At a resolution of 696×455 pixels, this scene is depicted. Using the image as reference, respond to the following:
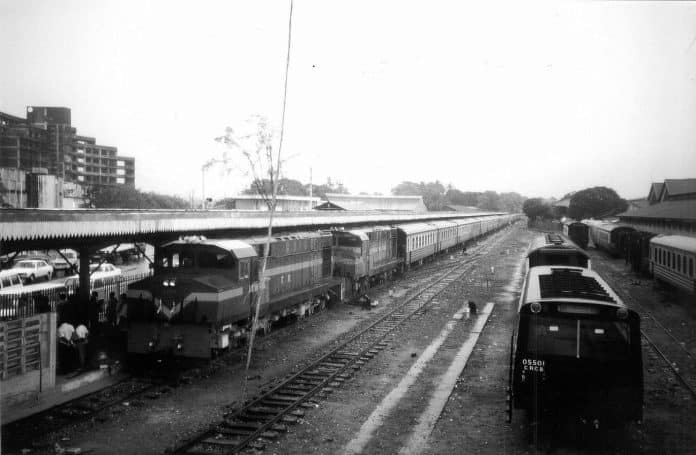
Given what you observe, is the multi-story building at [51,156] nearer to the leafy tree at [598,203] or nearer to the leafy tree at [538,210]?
the leafy tree at [598,203]

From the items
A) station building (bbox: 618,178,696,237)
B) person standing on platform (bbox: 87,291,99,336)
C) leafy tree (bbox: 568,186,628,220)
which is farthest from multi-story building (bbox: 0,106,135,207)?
leafy tree (bbox: 568,186,628,220)

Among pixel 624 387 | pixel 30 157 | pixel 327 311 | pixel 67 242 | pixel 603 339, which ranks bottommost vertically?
pixel 327 311

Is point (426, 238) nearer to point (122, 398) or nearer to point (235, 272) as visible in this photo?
point (235, 272)

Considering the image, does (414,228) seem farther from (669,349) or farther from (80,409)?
(80,409)

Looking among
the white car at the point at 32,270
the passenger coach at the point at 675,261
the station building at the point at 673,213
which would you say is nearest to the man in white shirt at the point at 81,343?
the white car at the point at 32,270

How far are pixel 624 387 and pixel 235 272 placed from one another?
9.46 m

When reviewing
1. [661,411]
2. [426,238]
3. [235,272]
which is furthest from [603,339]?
[426,238]

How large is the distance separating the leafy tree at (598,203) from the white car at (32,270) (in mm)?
93177

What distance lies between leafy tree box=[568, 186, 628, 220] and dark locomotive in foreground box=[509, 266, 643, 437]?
99.1m

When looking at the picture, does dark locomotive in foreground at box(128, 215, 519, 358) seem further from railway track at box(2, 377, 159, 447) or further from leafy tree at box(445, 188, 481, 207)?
leafy tree at box(445, 188, 481, 207)

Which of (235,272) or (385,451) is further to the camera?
(235,272)

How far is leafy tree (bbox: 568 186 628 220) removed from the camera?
99.9 metres

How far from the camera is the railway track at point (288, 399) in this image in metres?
9.53

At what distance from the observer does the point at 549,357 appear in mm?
8891
